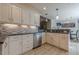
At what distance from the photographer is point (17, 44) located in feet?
9.54

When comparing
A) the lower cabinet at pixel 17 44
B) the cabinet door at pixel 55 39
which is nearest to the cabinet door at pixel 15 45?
the lower cabinet at pixel 17 44

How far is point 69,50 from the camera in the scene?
304 centimetres

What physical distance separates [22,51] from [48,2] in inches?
56.7

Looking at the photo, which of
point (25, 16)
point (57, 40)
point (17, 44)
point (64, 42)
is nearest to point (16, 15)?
point (25, 16)

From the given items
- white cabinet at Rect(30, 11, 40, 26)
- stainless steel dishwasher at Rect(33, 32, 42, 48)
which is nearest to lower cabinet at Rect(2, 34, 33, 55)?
stainless steel dishwasher at Rect(33, 32, 42, 48)

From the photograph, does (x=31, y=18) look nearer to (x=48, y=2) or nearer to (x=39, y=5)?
(x=39, y=5)

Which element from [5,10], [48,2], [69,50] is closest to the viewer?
[48,2]

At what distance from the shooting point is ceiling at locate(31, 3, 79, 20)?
2699mm

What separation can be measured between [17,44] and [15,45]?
0.06 metres

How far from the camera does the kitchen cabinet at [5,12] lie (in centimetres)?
272

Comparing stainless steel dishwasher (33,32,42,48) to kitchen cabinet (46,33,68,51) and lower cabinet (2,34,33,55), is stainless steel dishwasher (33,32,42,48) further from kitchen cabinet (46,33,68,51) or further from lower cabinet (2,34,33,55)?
kitchen cabinet (46,33,68,51)

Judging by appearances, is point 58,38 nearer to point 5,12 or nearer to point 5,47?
point 5,47

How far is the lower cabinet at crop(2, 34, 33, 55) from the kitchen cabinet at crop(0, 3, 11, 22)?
505 millimetres

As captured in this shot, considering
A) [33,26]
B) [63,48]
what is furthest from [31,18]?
[63,48]
